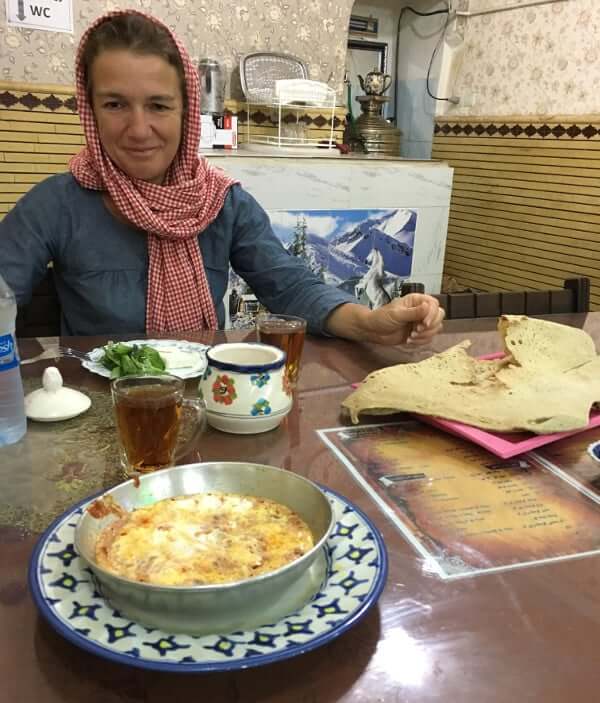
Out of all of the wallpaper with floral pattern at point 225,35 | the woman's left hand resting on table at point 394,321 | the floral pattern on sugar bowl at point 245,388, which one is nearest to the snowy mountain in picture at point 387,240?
the wallpaper with floral pattern at point 225,35

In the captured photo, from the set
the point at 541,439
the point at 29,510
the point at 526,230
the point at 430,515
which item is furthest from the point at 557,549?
the point at 526,230

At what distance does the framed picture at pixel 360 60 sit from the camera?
4074 millimetres

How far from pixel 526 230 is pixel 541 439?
3.12 metres

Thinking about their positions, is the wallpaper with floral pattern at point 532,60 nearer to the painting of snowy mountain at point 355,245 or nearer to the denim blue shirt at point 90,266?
the painting of snowy mountain at point 355,245

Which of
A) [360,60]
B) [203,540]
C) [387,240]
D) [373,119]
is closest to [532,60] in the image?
[373,119]

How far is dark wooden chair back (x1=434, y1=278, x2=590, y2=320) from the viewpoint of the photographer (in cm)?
161

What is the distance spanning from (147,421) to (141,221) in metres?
0.82

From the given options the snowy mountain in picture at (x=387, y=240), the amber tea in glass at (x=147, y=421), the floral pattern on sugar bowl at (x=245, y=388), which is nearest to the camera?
the amber tea in glass at (x=147, y=421)

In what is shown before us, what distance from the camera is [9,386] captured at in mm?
887

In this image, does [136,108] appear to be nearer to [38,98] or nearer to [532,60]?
[38,98]

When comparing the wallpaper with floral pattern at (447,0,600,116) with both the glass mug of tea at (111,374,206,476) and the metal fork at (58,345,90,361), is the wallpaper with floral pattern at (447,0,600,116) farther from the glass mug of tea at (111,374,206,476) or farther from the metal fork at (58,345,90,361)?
the glass mug of tea at (111,374,206,476)

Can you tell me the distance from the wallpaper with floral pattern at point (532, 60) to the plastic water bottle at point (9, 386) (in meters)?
3.24

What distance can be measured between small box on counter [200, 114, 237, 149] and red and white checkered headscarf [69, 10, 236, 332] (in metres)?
1.44

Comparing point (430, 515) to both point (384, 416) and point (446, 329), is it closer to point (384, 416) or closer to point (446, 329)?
point (384, 416)
